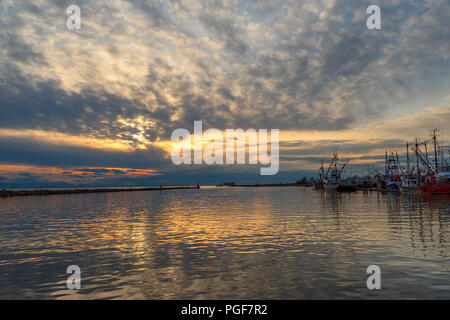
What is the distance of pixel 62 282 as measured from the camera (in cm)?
1481

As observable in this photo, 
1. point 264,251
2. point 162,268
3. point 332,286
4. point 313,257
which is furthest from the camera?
point 264,251

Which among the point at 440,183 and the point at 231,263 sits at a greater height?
the point at 440,183

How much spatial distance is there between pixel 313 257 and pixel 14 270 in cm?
1829

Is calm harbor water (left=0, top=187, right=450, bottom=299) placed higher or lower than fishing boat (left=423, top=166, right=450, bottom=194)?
lower

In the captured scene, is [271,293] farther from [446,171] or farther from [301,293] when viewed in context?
[446,171]

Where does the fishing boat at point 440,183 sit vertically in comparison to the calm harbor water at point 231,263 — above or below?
above

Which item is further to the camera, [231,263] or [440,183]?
[440,183]

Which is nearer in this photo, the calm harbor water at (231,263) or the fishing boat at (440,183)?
the calm harbor water at (231,263)

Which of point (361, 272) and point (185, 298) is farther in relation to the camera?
point (361, 272)

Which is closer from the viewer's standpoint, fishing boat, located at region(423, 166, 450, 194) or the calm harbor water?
the calm harbor water
